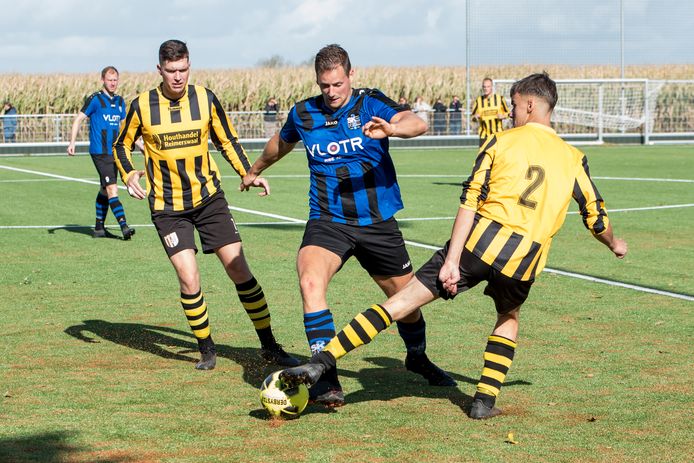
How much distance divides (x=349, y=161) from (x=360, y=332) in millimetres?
1303

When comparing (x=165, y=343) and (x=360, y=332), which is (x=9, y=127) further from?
(x=360, y=332)

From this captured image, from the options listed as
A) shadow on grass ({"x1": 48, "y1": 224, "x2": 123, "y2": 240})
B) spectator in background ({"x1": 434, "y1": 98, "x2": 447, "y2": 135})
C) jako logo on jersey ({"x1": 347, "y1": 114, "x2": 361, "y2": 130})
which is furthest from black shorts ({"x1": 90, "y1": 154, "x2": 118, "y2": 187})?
spectator in background ({"x1": 434, "y1": 98, "x2": 447, "y2": 135})

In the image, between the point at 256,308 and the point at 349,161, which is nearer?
the point at 349,161

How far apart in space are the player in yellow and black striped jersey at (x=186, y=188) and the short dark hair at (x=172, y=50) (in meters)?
0.09

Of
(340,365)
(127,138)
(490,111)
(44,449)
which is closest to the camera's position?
(44,449)

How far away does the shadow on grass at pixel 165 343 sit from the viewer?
25.7 feet

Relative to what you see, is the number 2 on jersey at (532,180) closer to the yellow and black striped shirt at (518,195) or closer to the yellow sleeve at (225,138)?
the yellow and black striped shirt at (518,195)

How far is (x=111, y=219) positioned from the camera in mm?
18156

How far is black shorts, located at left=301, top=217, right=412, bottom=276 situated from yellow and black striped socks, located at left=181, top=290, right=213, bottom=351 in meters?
1.27

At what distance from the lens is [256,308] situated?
8.19m

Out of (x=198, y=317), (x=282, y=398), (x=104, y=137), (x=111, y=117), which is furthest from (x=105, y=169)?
(x=282, y=398)

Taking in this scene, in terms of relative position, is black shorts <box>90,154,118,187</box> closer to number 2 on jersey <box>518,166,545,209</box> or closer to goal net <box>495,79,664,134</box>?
number 2 on jersey <box>518,166,545,209</box>

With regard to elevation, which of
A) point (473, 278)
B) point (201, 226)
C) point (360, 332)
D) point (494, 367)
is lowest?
point (494, 367)

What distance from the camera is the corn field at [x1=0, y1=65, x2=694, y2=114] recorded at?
2042 inches
